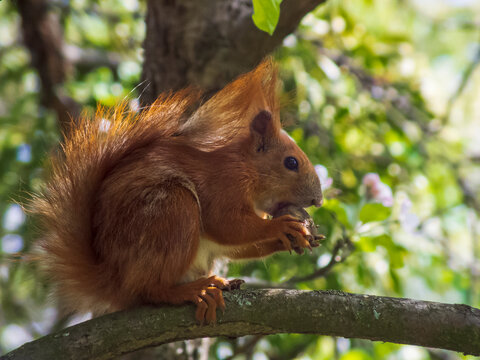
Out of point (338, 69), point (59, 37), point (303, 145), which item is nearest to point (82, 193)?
point (303, 145)

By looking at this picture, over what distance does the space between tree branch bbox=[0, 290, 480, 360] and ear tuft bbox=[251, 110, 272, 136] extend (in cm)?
100

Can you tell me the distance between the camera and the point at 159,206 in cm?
210

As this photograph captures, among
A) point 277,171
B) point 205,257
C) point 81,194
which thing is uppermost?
point 81,194

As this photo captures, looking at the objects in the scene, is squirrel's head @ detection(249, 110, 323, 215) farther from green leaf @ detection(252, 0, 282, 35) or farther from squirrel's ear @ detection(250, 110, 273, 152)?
green leaf @ detection(252, 0, 282, 35)

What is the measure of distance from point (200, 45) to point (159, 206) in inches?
42.2

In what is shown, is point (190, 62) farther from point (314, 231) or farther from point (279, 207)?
point (314, 231)

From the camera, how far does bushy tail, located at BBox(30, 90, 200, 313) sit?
2.12 metres

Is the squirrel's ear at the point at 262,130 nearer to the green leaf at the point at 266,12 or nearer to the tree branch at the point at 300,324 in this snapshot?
the tree branch at the point at 300,324

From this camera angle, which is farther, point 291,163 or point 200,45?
point 200,45

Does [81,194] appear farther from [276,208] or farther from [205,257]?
[276,208]

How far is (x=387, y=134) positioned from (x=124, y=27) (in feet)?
7.63

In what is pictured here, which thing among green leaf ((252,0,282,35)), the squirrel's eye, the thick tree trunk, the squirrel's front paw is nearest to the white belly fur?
the squirrel's front paw

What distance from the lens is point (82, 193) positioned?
2139 mm

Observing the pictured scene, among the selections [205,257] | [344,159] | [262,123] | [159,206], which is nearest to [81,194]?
[159,206]
